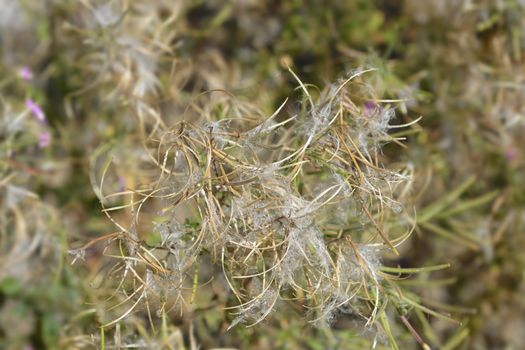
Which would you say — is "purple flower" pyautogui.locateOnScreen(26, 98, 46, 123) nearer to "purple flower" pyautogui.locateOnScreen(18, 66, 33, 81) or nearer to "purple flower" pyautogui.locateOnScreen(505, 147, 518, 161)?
"purple flower" pyautogui.locateOnScreen(18, 66, 33, 81)

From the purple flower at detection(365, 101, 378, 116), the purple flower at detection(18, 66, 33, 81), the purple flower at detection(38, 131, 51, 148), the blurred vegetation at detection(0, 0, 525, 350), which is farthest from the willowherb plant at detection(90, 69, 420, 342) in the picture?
the purple flower at detection(18, 66, 33, 81)

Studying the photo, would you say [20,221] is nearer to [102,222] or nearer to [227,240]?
[102,222]

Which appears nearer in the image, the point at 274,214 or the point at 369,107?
the point at 274,214

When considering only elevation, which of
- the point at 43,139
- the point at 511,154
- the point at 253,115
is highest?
the point at 253,115

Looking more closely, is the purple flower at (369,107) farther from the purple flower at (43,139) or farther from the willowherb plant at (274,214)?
the purple flower at (43,139)

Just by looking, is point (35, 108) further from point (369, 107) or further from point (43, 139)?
point (369, 107)

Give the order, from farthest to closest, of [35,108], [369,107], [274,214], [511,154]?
[511,154], [35,108], [369,107], [274,214]

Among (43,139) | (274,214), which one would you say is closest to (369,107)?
(274,214)
